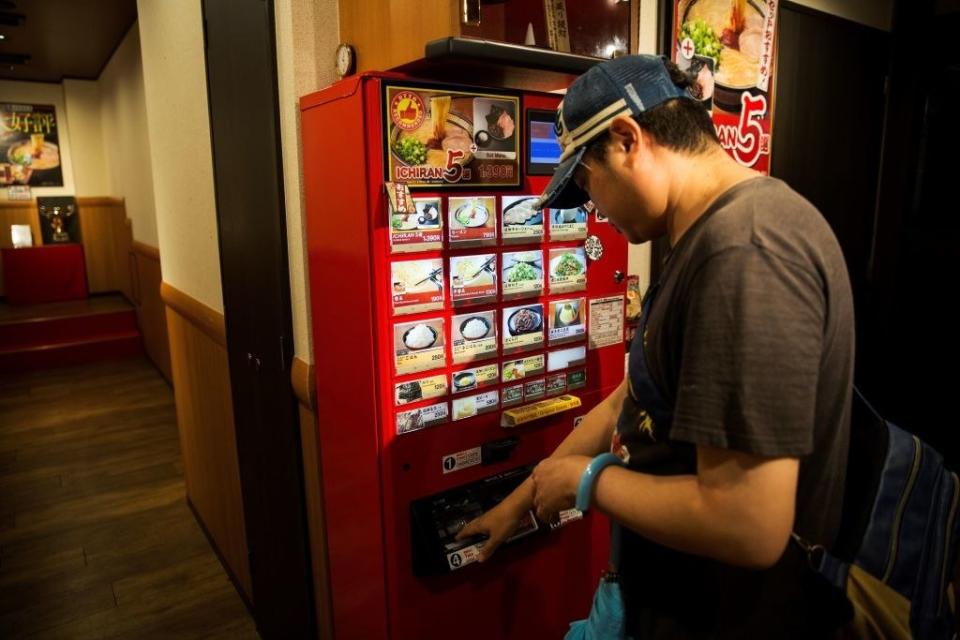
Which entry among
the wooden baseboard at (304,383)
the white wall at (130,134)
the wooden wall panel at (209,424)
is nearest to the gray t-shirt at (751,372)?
the wooden baseboard at (304,383)

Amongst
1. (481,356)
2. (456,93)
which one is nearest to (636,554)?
(481,356)

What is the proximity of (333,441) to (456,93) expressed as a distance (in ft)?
2.80

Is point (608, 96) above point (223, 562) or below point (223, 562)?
above

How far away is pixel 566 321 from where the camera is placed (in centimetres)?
161

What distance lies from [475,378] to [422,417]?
0.50ft

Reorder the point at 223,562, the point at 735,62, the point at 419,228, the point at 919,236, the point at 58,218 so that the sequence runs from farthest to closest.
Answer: the point at 58,218 → the point at 919,236 → the point at 223,562 → the point at 735,62 → the point at 419,228

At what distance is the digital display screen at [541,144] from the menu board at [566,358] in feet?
1.44

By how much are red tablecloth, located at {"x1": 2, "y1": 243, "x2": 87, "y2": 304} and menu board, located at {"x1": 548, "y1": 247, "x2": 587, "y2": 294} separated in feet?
24.0

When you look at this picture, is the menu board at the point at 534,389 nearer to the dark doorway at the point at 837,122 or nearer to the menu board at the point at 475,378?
the menu board at the point at 475,378

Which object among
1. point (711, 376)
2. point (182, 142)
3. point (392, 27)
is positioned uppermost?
point (392, 27)

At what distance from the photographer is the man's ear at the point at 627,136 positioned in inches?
35.7

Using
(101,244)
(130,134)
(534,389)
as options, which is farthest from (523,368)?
(101,244)

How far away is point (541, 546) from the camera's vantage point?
1660 mm

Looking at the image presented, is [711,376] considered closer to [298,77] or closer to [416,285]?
[416,285]
